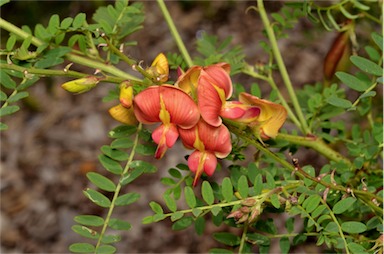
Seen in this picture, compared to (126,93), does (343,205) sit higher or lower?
lower

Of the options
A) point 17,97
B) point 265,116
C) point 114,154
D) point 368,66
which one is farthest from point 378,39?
point 17,97

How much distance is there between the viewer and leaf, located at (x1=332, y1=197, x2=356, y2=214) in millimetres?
850

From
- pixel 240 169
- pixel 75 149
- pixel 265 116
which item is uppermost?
pixel 265 116

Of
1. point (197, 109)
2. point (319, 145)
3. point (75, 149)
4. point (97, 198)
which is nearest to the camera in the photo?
point (197, 109)

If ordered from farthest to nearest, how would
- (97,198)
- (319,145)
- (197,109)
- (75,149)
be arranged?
(75,149), (319,145), (97,198), (197,109)

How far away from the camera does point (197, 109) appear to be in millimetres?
792

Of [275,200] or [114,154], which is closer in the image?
[275,200]

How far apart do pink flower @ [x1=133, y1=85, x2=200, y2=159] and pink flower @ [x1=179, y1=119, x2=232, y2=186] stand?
0.04ft

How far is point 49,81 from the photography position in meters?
2.77

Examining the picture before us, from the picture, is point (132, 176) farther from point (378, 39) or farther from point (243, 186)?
point (378, 39)

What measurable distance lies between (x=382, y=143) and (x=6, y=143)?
6.54ft

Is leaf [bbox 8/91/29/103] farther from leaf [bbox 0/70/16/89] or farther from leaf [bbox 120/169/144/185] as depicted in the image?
leaf [bbox 120/169/144/185]

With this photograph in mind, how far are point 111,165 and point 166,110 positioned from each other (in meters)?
0.20

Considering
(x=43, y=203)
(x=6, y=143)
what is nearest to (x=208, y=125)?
(x=43, y=203)
